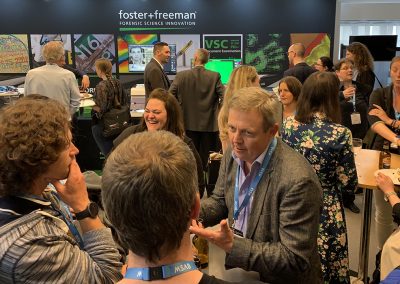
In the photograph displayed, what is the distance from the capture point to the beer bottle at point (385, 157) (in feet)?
10.2

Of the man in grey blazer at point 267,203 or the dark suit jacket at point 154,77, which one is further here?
the dark suit jacket at point 154,77

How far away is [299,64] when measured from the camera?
5.37m

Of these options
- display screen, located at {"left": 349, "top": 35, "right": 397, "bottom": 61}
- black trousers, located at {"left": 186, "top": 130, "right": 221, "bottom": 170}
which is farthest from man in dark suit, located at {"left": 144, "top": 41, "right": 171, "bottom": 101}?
display screen, located at {"left": 349, "top": 35, "right": 397, "bottom": 61}

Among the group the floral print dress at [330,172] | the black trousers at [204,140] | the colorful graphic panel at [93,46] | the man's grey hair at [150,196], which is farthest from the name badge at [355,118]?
the colorful graphic panel at [93,46]

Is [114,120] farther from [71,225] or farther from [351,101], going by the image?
[71,225]

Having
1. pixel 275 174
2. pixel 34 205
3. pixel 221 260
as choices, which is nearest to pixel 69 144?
pixel 34 205

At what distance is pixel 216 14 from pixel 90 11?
2202mm

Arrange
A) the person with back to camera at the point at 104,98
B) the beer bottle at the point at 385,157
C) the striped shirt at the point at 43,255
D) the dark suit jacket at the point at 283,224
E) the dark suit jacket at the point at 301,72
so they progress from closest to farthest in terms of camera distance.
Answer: the striped shirt at the point at 43,255 < the dark suit jacket at the point at 283,224 < the beer bottle at the point at 385,157 < the person with back to camera at the point at 104,98 < the dark suit jacket at the point at 301,72

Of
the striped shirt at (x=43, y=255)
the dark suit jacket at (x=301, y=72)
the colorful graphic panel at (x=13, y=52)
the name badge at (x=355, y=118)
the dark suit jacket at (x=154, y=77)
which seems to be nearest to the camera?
the striped shirt at (x=43, y=255)

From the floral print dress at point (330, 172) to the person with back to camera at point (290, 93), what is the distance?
145 cm

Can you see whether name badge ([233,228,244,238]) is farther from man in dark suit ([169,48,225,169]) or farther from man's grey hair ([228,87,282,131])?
man in dark suit ([169,48,225,169])

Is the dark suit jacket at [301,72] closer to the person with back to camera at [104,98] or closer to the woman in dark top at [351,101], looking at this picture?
the woman in dark top at [351,101]

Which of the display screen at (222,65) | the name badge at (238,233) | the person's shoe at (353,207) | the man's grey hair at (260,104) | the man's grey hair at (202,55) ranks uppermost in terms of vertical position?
the man's grey hair at (202,55)

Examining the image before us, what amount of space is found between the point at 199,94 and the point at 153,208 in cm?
436
